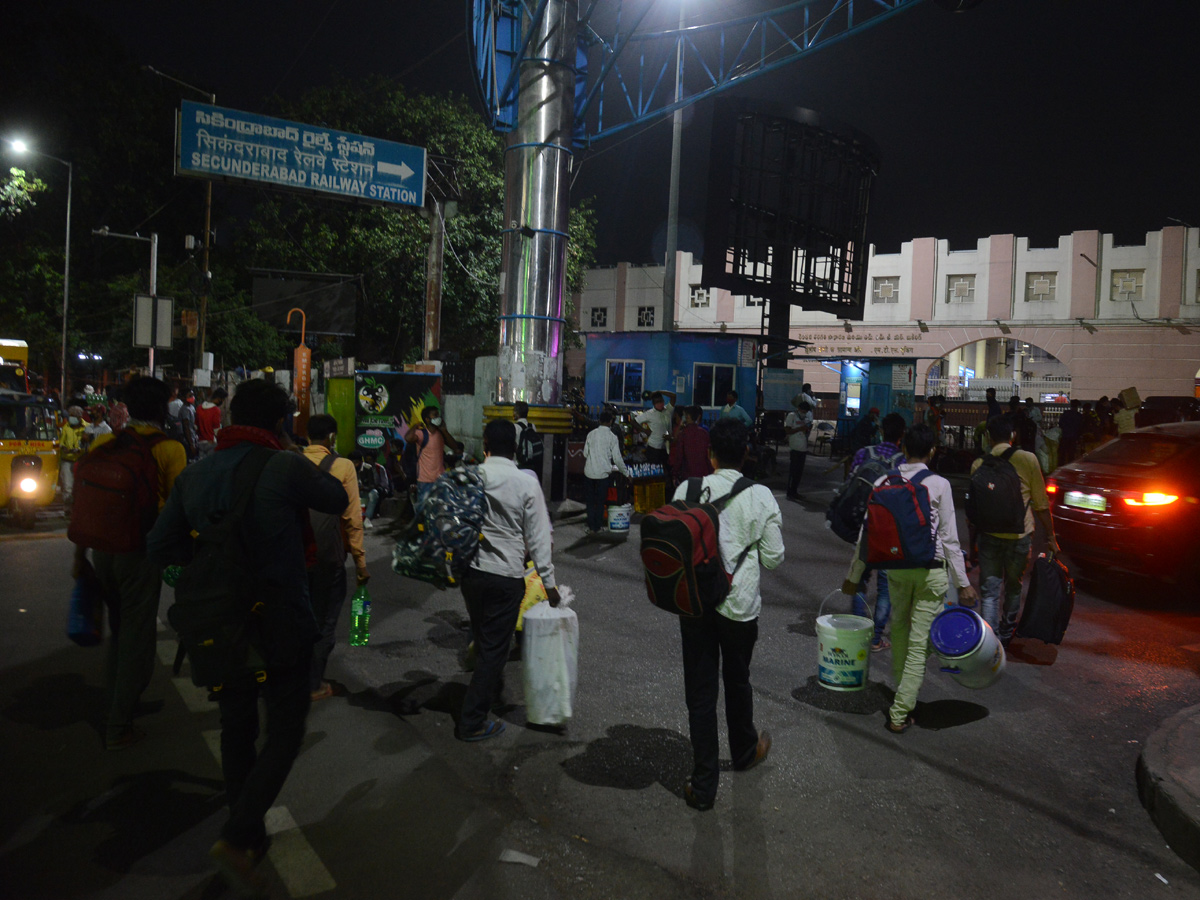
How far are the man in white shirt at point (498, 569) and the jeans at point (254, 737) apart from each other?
1.34 m

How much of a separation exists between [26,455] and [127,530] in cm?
875

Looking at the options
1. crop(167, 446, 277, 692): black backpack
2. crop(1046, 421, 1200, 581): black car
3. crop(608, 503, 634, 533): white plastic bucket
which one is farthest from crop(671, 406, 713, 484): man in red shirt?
crop(167, 446, 277, 692): black backpack

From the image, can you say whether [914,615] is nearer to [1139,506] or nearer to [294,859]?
[294,859]

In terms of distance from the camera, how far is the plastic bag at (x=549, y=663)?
446 centimetres

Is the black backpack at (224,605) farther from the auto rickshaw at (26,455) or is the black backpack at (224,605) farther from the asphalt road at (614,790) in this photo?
the auto rickshaw at (26,455)

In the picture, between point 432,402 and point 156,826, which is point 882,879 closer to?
point 156,826

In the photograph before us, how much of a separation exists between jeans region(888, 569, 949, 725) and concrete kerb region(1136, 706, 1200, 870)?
3.81 ft

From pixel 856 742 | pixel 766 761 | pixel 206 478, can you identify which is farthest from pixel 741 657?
pixel 206 478

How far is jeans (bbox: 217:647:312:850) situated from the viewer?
Result: 9.89 feet

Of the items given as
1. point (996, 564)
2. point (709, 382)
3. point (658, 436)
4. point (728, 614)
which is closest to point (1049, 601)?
point (996, 564)

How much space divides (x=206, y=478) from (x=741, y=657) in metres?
2.47

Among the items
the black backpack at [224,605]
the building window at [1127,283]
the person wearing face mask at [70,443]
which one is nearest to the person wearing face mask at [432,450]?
the black backpack at [224,605]

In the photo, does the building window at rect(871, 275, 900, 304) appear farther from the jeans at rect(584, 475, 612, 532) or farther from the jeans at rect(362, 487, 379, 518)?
the jeans at rect(362, 487, 379, 518)

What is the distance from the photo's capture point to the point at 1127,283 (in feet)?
135
